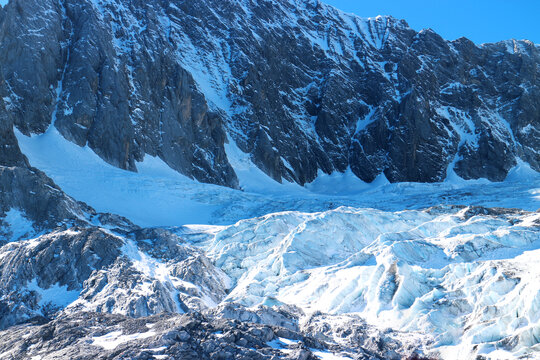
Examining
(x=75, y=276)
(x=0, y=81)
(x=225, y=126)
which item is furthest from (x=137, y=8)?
(x=75, y=276)

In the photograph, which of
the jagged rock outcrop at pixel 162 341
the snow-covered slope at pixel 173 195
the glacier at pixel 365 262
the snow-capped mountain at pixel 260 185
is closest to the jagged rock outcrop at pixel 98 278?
the snow-capped mountain at pixel 260 185

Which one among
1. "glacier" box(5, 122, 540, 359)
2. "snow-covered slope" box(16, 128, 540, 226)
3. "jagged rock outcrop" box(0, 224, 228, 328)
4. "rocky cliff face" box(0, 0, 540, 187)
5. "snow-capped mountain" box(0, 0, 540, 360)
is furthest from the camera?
"rocky cliff face" box(0, 0, 540, 187)

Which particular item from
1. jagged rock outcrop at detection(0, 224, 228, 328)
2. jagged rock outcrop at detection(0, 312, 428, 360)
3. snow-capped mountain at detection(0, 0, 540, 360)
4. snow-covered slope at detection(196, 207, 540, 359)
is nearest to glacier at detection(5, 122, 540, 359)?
snow-covered slope at detection(196, 207, 540, 359)

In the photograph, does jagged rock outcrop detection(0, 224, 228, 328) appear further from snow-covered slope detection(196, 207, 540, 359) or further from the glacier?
snow-covered slope detection(196, 207, 540, 359)

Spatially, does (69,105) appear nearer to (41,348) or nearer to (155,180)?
(155,180)

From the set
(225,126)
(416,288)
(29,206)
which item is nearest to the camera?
(416,288)

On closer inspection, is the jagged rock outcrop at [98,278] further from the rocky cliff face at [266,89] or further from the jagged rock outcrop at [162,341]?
the rocky cliff face at [266,89]
